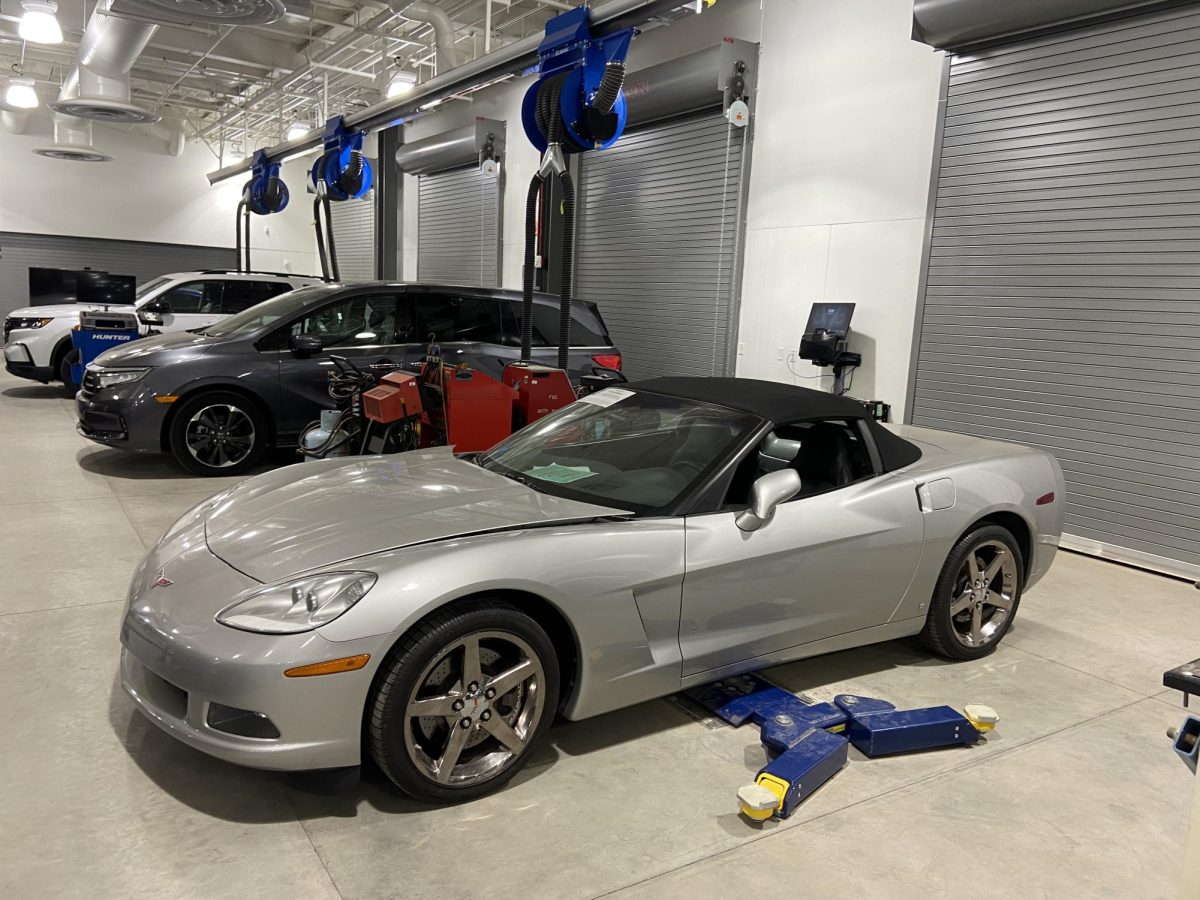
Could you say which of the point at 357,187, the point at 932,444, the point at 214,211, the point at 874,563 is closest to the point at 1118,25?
the point at 932,444

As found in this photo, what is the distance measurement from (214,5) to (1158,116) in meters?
7.19

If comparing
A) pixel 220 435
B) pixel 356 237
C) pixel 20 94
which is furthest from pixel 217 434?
pixel 356 237

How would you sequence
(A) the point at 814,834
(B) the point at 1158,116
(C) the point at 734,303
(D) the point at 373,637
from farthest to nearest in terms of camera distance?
(C) the point at 734,303, (B) the point at 1158,116, (A) the point at 814,834, (D) the point at 373,637

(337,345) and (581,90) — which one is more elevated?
(581,90)

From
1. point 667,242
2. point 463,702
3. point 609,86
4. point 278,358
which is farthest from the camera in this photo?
point 667,242

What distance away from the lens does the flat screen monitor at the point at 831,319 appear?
761 centimetres

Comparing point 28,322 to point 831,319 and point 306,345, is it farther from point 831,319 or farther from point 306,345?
point 831,319

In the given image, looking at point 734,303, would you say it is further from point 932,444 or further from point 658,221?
point 932,444

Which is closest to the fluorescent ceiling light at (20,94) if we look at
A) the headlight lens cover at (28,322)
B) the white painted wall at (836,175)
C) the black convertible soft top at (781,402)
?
the headlight lens cover at (28,322)

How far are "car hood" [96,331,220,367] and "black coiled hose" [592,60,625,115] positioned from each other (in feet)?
11.8

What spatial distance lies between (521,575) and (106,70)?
36.3ft

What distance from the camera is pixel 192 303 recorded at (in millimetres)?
11055

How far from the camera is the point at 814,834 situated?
8.21ft

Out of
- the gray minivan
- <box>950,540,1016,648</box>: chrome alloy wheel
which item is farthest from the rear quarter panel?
the gray minivan
